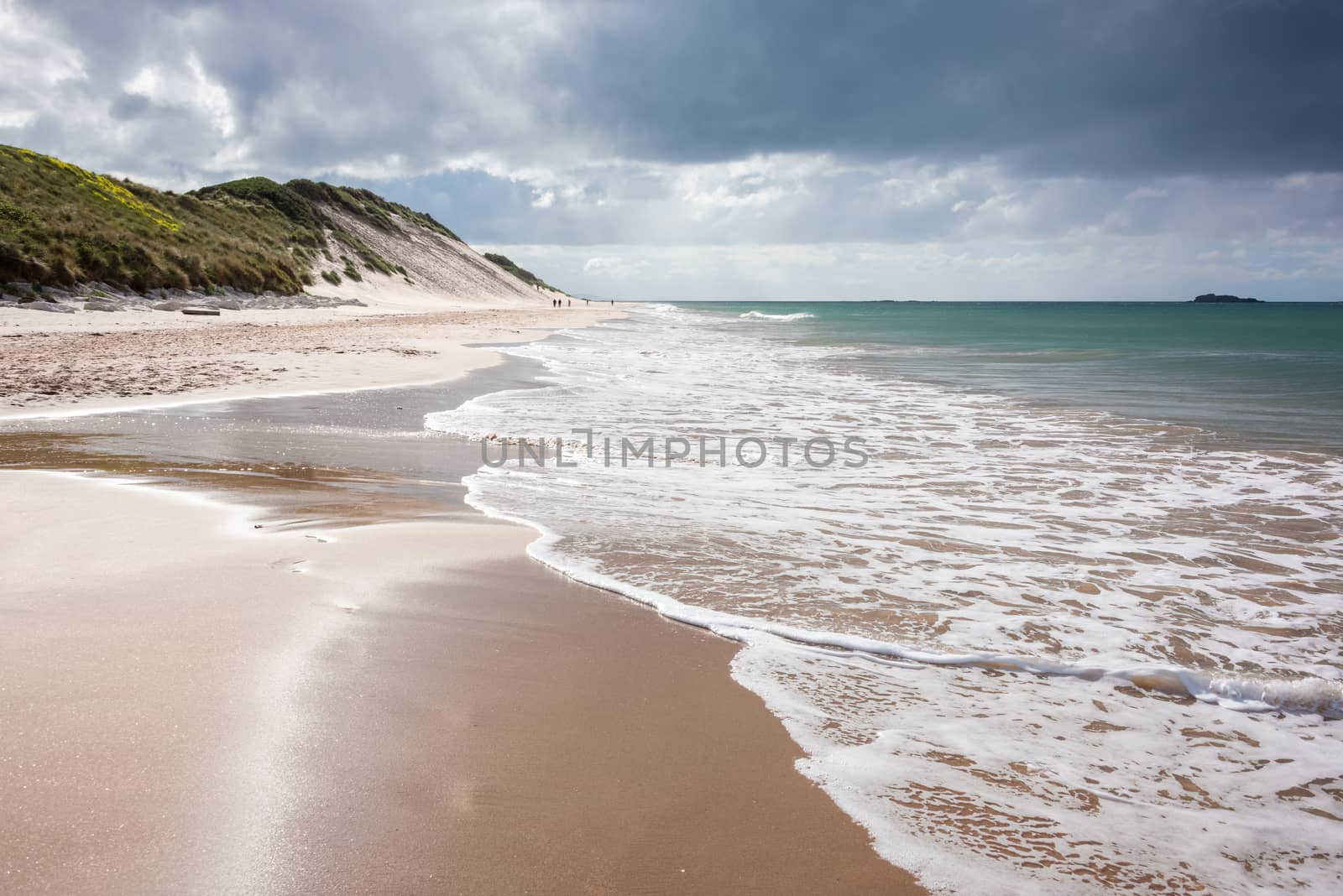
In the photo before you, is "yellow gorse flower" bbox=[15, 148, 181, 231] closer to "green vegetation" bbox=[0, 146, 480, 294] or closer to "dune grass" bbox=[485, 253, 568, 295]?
"green vegetation" bbox=[0, 146, 480, 294]

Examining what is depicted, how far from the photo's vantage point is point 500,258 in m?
106

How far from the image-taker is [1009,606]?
4090 millimetres

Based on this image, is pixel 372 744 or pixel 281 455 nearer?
pixel 372 744

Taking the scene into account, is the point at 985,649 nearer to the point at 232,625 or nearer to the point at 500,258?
the point at 232,625

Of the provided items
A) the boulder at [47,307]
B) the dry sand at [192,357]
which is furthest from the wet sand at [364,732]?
the boulder at [47,307]

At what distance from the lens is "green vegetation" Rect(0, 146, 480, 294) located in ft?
73.6

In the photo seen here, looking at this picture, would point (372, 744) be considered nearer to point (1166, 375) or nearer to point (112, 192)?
point (1166, 375)

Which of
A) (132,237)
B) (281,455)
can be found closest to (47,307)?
(132,237)

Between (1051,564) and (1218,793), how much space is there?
2390mm

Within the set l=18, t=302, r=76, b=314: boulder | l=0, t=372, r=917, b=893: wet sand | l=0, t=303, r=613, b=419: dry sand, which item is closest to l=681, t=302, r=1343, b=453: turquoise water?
l=0, t=372, r=917, b=893: wet sand

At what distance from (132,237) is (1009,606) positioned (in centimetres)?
3107

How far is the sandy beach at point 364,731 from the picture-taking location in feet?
6.35

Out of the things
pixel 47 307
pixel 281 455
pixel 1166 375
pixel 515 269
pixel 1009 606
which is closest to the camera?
pixel 1009 606

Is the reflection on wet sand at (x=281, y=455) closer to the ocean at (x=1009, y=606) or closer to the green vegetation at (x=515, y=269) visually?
the ocean at (x=1009, y=606)
